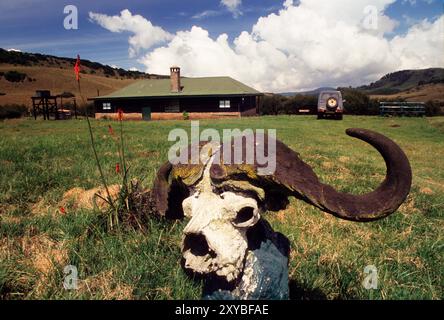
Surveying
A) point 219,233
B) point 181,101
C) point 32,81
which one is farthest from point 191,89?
point 32,81

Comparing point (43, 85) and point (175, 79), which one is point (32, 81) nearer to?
point (43, 85)

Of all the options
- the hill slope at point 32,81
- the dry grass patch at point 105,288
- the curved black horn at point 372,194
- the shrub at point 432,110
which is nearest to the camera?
the curved black horn at point 372,194

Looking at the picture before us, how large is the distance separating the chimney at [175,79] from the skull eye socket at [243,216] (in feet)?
107

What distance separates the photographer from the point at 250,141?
177 cm

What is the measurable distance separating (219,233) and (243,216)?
0.61 ft

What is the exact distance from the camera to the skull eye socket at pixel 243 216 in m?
1.70

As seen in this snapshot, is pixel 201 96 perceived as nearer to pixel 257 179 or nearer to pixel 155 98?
pixel 155 98

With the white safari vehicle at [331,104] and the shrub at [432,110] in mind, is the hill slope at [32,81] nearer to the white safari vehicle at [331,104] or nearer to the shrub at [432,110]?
the white safari vehicle at [331,104]

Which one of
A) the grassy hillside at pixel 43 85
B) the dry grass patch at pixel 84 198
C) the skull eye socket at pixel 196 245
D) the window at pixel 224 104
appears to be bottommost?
the dry grass patch at pixel 84 198

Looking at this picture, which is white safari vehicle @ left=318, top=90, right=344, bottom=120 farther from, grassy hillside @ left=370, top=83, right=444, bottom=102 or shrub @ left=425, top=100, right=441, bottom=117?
grassy hillside @ left=370, top=83, right=444, bottom=102

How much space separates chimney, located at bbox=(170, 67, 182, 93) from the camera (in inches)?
1287

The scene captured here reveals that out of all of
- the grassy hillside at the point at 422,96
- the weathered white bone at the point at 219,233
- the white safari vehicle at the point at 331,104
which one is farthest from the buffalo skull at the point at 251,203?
the grassy hillside at the point at 422,96

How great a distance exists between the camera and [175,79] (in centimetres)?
3291

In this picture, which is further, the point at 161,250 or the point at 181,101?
the point at 181,101
